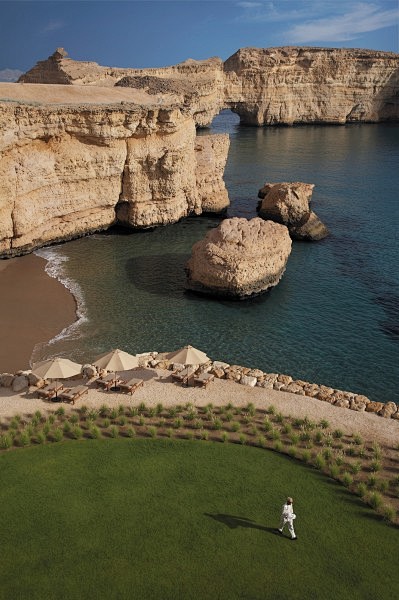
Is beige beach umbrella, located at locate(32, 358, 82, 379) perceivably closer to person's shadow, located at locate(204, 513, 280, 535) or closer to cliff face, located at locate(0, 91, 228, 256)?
person's shadow, located at locate(204, 513, 280, 535)

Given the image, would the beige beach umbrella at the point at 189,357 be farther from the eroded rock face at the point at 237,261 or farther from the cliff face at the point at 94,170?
the cliff face at the point at 94,170

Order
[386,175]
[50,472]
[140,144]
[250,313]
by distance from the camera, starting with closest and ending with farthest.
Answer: [50,472]
[250,313]
[140,144]
[386,175]

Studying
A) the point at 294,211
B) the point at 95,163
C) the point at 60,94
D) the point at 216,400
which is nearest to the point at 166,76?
the point at 60,94

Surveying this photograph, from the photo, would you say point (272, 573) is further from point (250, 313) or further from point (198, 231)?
point (198, 231)

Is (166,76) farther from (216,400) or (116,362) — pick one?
(216,400)

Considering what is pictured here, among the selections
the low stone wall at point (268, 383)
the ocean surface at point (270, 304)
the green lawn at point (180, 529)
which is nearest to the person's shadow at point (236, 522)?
the green lawn at point (180, 529)

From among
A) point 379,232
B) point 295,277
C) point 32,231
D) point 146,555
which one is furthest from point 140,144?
point 146,555
